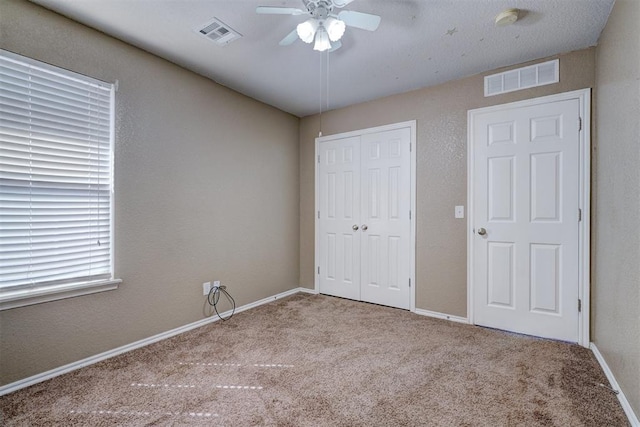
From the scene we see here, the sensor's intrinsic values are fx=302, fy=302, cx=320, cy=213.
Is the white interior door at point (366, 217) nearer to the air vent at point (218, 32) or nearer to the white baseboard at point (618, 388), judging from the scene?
the white baseboard at point (618, 388)

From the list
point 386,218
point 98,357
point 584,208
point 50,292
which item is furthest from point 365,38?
point 98,357

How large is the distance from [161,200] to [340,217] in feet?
6.76

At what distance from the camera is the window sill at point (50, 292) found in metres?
1.82

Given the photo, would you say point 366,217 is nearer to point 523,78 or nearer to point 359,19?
point 523,78

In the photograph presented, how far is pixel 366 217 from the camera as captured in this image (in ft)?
12.0

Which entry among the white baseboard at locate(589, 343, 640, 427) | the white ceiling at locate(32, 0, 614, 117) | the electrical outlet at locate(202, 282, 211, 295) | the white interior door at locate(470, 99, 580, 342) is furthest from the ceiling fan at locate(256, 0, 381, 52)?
the white baseboard at locate(589, 343, 640, 427)

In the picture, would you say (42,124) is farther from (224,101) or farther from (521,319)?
(521,319)

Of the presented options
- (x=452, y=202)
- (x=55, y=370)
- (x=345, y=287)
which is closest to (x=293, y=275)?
(x=345, y=287)

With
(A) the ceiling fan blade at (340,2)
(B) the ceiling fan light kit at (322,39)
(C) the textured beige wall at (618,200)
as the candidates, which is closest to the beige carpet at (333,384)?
(C) the textured beige wall at (618,200)

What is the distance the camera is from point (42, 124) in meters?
1.96

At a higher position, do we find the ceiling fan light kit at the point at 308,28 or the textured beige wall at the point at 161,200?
the ceiling fan light kit at the point at 308,28

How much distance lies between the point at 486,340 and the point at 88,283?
10.3 ft

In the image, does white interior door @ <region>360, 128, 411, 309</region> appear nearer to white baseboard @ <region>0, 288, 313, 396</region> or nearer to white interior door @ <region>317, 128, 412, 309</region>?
white interior door @ <region>317, 128, 412, 309</region>

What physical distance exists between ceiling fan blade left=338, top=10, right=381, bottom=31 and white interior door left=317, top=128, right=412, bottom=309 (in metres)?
1.68
